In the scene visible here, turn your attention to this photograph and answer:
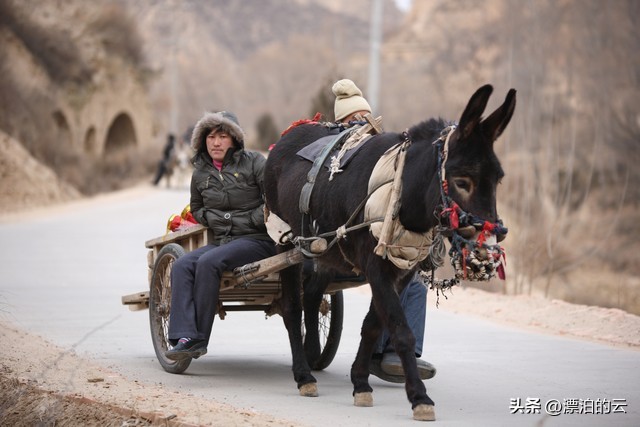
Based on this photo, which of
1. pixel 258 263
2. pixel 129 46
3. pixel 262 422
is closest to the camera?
pixel 262 422

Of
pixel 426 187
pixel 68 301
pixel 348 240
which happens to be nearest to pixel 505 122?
pixel 426 187

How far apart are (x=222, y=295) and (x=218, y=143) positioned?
4.07 feet

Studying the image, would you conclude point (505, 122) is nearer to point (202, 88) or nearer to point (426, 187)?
point (426, 187)

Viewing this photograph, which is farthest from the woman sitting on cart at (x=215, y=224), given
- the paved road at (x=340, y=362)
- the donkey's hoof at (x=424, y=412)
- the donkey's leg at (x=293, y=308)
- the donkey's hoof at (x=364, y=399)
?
the donkey's hoof at (x=424, y=412)

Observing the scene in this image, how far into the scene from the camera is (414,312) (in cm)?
803

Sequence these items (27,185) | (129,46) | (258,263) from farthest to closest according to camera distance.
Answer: (129,46) → (27,185) → (258,263)

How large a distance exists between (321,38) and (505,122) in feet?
370

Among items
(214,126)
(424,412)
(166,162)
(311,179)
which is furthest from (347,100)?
(166,162)

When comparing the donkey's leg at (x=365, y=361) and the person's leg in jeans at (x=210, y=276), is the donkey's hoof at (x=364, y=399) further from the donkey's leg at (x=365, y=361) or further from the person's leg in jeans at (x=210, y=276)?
the person's leg in jeans at (x=210, y=276)

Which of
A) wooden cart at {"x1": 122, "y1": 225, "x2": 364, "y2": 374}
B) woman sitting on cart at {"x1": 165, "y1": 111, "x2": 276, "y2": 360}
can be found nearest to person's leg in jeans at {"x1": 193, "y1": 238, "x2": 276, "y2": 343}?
woman sitting on cart at {"x1": 165, "y1": 111, "x2": 276, "y2": 360}

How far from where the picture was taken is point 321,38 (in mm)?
117688

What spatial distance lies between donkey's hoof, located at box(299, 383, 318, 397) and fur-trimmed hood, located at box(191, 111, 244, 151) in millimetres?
2183

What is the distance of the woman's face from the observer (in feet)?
28.4
